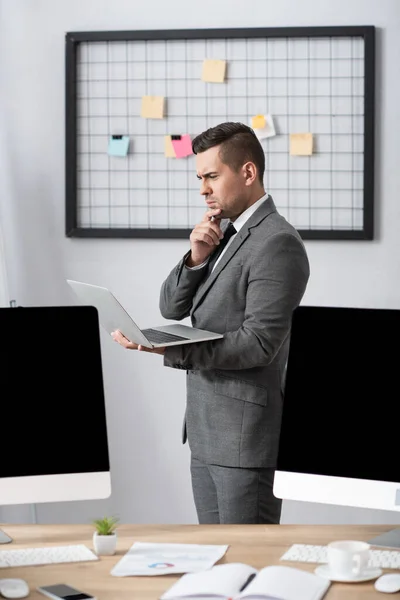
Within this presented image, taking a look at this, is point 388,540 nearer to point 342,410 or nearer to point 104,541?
point 342,410

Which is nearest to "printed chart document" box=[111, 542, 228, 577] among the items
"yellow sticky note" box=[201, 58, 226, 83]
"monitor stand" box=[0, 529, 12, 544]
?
"monitor stand" box=[0, 529, 12, 544]

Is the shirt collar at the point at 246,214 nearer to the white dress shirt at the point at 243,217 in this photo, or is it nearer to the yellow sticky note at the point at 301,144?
the white dress shirt at the point at 243,217

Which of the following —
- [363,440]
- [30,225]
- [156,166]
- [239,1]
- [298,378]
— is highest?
[239,1]

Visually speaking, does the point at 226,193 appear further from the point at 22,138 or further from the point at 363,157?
the point at 22,138

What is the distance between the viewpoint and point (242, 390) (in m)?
2.13

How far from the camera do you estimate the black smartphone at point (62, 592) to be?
1.39 m

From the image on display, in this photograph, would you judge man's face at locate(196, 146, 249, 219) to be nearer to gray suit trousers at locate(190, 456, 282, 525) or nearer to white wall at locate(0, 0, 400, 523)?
gray suit trousers at locate(190, 456, 282, 525)

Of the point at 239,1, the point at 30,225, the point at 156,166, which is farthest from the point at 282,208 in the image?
the point at 30,225

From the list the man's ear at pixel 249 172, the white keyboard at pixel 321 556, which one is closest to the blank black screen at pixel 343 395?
the white keyboard at pixel 321 556

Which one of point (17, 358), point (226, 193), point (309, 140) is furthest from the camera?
point (309, 140)

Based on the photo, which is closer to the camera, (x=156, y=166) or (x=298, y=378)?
(x=298, y=378)

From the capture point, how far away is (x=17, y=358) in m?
1.61

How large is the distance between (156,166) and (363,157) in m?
0.76

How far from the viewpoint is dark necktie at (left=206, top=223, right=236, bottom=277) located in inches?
91.2
